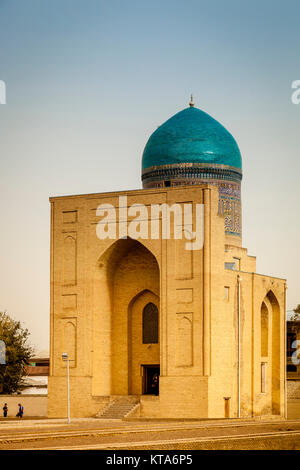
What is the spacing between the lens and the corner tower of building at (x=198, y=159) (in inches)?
1302

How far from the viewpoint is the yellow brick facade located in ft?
92.3

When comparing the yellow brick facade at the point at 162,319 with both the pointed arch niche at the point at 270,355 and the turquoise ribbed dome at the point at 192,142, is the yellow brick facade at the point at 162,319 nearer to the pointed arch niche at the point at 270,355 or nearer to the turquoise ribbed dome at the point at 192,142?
the pointed arch niche at the point at 270,355

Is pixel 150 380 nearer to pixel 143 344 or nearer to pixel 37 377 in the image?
pixel 143 344

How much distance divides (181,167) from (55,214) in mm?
4910

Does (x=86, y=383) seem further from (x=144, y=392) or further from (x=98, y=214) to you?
(x=98, y=214)

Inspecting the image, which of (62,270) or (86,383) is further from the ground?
(62,270)

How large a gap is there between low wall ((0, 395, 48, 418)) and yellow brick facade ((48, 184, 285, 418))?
2191mm

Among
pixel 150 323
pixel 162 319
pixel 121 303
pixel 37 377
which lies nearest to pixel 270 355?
pixel 150 323

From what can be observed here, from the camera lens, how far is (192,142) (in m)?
33.1

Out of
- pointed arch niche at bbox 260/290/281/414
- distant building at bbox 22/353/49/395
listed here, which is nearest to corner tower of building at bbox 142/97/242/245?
pointed arch niche at bbox 260/290/281/414

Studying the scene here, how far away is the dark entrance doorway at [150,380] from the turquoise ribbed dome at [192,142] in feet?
23.3

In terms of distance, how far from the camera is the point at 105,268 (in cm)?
3069

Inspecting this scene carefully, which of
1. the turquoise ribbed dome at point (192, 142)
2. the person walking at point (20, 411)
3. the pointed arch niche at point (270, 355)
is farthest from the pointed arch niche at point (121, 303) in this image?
the pointed arch niche at point (270, 355)

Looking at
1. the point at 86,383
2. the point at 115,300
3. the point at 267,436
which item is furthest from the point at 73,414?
the point at 267,436
